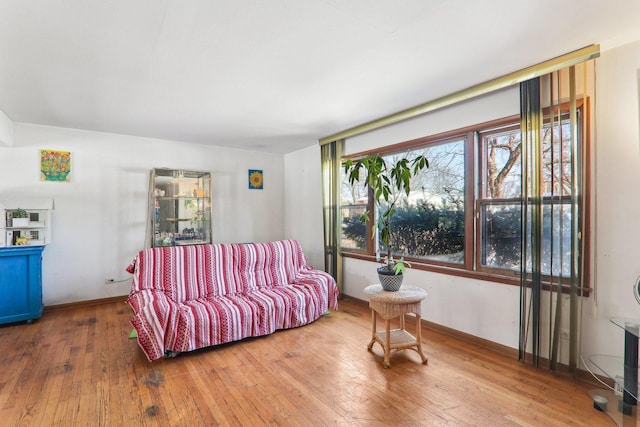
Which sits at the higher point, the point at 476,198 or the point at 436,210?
the point at 476,198

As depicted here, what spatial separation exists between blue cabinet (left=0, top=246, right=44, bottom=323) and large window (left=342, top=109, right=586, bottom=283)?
3.78 m

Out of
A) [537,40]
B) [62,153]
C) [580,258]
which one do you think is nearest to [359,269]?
[580,258]

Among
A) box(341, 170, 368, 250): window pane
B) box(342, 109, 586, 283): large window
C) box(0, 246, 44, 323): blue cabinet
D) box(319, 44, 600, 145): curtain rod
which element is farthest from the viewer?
box(341, 170, 368, 250): window pane

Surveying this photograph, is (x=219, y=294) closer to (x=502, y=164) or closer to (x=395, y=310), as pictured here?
(x=395, y=310)

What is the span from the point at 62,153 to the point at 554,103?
5.36 metres

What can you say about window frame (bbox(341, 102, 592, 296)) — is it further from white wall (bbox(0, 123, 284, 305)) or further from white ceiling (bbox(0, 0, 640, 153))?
white wall (bbox(0, 123, 284, 305))

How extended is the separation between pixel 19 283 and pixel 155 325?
83.4 inches

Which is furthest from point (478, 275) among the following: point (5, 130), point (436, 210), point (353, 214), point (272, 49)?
point (5, 130)

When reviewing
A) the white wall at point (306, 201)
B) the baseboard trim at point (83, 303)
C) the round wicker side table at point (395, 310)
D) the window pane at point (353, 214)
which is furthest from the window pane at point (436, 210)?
the baseboard trim at point (83, 303)

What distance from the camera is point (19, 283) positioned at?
3.47 metres

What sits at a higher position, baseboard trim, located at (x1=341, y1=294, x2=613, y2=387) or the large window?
the large window

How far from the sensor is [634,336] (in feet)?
5.91

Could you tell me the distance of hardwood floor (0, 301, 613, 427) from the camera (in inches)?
74.8

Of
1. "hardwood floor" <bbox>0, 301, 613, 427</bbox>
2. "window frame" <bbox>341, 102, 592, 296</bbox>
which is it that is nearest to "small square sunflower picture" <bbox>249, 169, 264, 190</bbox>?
"window frame" <bbox>341, 102, 592, 296</bbox>
